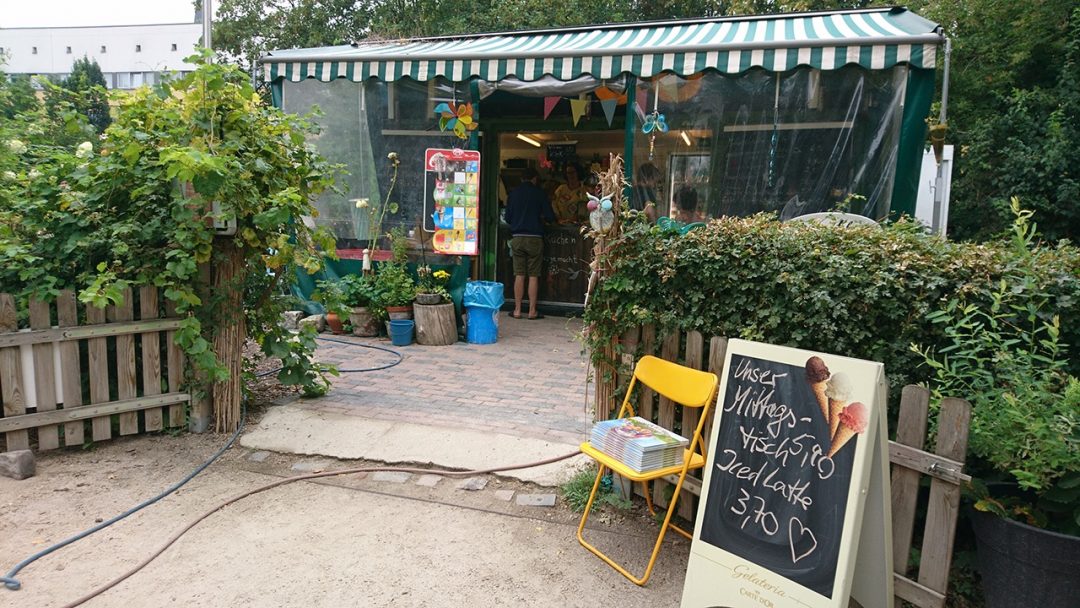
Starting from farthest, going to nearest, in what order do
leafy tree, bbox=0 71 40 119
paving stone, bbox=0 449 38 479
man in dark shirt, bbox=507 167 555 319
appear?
1. man in dark shirt, bbox=507 167 555 319
2. leafy tree, bbox=0 71 40 119
3. paving stone, bbox=0 449 38 479

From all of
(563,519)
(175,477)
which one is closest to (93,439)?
(175,477)

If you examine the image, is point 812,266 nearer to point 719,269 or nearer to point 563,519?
point 719,269

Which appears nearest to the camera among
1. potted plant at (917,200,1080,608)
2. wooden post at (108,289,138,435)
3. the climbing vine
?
potted plant at (917,200,1080,608)

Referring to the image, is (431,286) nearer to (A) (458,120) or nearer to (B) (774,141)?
(A) (458,120)

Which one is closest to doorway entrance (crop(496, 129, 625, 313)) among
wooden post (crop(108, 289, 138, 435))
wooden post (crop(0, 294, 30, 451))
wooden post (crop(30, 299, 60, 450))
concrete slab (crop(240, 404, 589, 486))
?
concrete slab (crop(240, 404, 589, 486))

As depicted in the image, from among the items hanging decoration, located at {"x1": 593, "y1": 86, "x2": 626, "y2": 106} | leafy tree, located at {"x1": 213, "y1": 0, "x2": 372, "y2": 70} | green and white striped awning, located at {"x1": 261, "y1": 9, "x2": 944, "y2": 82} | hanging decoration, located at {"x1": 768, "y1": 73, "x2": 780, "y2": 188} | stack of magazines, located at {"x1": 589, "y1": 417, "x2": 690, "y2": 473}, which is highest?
leafy tree, located at {"x1": 213, "y1": 0, "x2": 372, "y2": 70}

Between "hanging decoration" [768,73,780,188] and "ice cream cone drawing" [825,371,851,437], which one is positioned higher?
"hanging decoration" [768,73,780,188]

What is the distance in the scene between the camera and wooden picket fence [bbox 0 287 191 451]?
3.76m

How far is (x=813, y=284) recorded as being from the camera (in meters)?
2.86

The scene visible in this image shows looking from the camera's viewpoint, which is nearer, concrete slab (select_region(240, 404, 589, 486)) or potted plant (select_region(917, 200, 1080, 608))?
potted plant (select_region(917, 200, 1080, 608))

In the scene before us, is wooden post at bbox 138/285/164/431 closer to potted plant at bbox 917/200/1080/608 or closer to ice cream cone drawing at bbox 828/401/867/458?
ice cream cone drawing at bbox 828/401/867/458

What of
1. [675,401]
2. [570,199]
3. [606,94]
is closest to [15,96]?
[606,94]

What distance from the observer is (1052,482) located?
2.31 metres

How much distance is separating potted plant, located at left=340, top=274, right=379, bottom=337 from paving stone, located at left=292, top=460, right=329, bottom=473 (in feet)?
11.6
